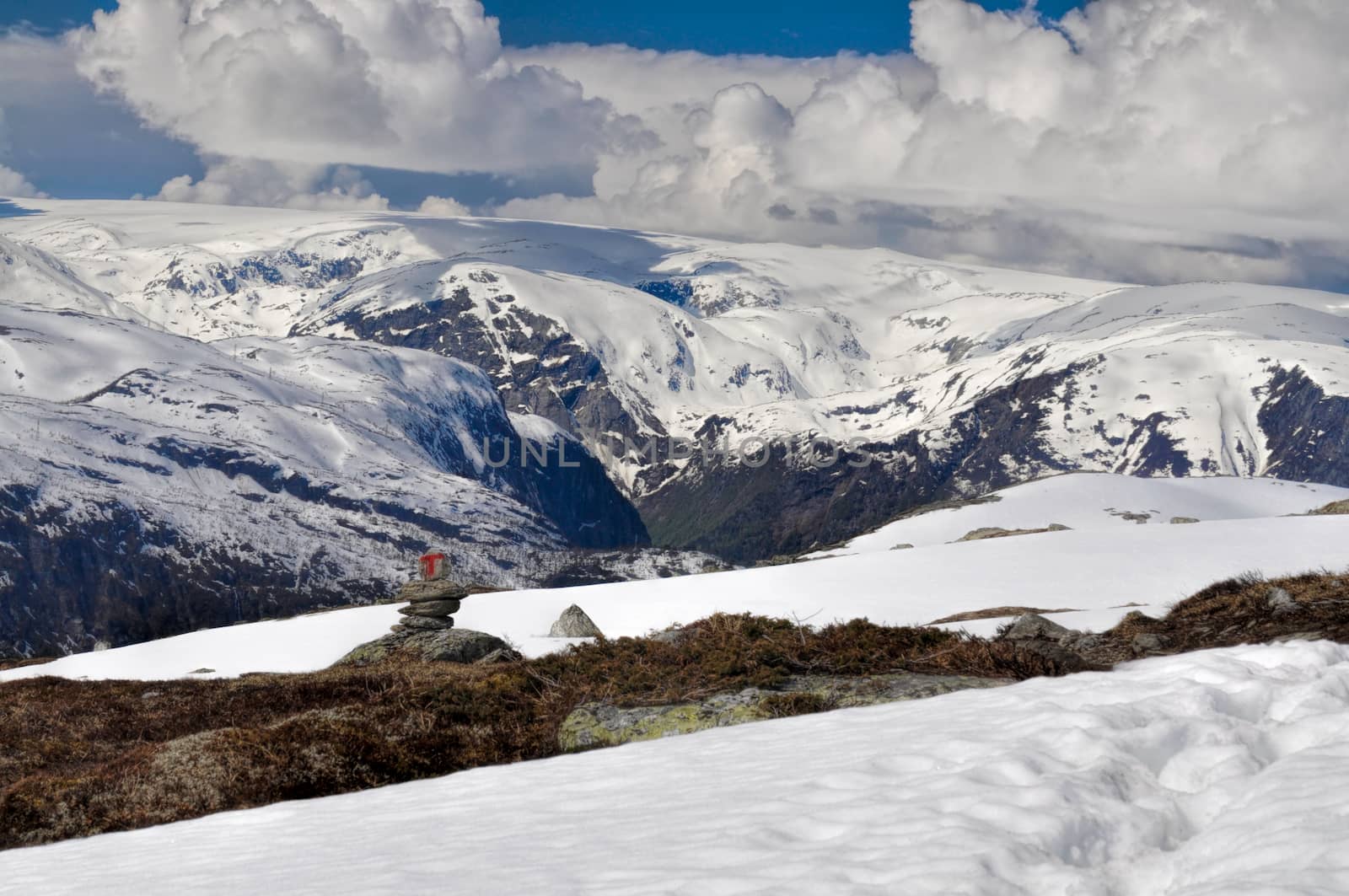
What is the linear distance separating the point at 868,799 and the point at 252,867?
5.13 m

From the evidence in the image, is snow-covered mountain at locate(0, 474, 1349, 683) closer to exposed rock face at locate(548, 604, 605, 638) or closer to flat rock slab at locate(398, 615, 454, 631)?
exposed rock face at locate(548, 604, 605, 638)

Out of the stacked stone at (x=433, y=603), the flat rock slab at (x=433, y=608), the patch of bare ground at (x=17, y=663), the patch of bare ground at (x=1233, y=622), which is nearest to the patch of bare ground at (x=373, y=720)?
the patch of bare ground at (x=1233, y=622)

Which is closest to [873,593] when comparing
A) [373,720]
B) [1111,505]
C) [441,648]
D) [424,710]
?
[441,648]

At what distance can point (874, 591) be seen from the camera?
4053 centimetres

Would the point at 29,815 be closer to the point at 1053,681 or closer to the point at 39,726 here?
the point at 39,726

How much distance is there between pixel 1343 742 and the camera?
9.05m

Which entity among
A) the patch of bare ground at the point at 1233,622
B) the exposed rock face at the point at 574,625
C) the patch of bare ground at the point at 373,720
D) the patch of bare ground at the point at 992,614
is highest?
the patch of bare ground at the point at 1233,622

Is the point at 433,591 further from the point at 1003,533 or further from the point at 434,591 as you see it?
the point at 1003,533

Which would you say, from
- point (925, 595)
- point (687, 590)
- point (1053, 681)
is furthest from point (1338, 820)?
point (687, 590)

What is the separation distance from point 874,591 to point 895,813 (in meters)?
32.6

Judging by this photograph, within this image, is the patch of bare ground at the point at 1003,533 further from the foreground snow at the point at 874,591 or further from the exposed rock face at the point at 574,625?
the exposed rock face at the point at 574,625

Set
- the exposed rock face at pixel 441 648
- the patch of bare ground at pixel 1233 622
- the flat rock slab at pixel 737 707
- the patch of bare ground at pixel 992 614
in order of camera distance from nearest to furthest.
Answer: the flat rock slab at pixel 737 707
the patch of bare ground at pixel 1233 622
the patch of bare ground at pixel 992 614
the exposed rock face at pixel 441 648

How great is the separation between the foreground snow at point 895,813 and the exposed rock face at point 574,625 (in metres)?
26.6

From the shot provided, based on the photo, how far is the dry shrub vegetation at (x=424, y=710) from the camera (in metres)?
13.5
